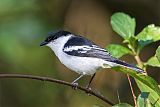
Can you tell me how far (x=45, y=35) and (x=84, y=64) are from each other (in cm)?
172

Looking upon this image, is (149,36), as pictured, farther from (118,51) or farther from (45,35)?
(45,35)

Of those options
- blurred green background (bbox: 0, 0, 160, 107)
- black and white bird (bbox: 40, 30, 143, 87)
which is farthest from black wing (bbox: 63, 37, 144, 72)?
blurred green background (bbox: 0, 0, 160, 107)

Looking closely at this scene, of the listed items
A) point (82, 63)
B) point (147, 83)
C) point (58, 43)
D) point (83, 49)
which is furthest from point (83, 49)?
point (147, 83)

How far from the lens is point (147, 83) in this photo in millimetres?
1598

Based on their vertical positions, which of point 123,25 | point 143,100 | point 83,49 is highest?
point 123,25

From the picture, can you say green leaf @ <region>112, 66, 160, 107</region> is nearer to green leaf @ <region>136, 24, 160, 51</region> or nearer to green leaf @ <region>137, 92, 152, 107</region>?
green leaf @ <region>137, 92, 152, 107</region>

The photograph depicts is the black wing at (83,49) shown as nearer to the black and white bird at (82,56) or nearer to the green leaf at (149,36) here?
the black and white bird at (82,56)

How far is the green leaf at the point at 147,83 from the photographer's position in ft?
5.13

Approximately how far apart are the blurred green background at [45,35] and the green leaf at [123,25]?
2246 mm

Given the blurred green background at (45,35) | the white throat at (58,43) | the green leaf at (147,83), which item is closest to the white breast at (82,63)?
the white throat at (58,43)

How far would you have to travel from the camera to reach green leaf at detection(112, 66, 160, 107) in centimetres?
156

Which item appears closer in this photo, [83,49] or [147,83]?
[147,83]

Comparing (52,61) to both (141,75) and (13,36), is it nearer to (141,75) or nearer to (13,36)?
(13,36)

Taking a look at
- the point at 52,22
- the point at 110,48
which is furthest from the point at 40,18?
the point at 110,48
